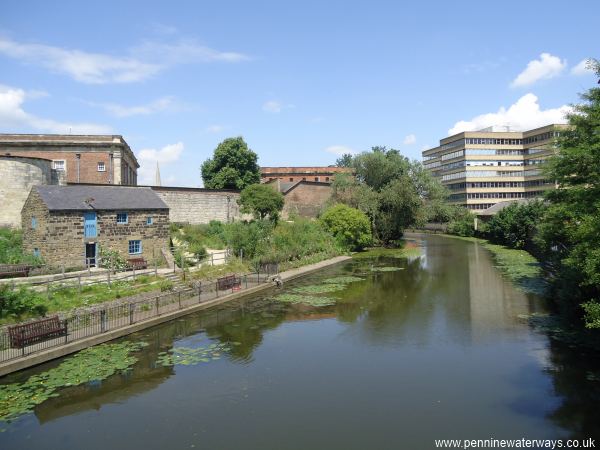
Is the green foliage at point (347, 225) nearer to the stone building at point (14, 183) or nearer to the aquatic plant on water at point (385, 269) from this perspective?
the aquatic plant on water at point (385, 269)

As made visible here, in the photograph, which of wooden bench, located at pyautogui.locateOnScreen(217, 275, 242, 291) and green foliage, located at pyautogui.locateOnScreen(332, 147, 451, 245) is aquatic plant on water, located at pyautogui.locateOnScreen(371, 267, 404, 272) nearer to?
wooden bench, located at pyautogui.locateOnScreen(217, 275, 242, 291)

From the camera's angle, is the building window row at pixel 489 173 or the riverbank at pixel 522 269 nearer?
the riverbank at pixel 522 269

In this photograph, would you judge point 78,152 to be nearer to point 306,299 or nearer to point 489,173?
point 306,299

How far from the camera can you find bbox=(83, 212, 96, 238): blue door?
29656 millimetres

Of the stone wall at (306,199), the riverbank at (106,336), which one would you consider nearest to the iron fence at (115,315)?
the riverbank at (106,336)

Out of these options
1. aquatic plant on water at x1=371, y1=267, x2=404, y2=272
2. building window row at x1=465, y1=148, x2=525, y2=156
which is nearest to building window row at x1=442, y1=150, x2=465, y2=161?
building window row at x1=465, y1=148, x2=525, y2=156

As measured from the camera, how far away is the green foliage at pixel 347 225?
53450 millimetres

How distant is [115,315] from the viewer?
2103cm

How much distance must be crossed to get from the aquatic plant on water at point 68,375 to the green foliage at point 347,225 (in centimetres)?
3685

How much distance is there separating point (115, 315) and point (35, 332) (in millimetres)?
4584

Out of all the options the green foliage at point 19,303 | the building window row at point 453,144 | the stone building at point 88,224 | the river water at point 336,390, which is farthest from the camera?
the building window row at point 453,144

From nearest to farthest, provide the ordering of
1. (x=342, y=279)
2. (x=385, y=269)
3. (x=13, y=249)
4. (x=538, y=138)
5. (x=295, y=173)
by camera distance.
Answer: (x=13, y=249)
(x=342, y=279)
(x=385, y=269)
(x=538, y=138)
(x=295, y=173)

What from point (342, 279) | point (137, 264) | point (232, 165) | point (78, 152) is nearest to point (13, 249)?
point (137, 264)

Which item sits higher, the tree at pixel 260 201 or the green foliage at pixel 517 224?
the tree at pixel 260 201
